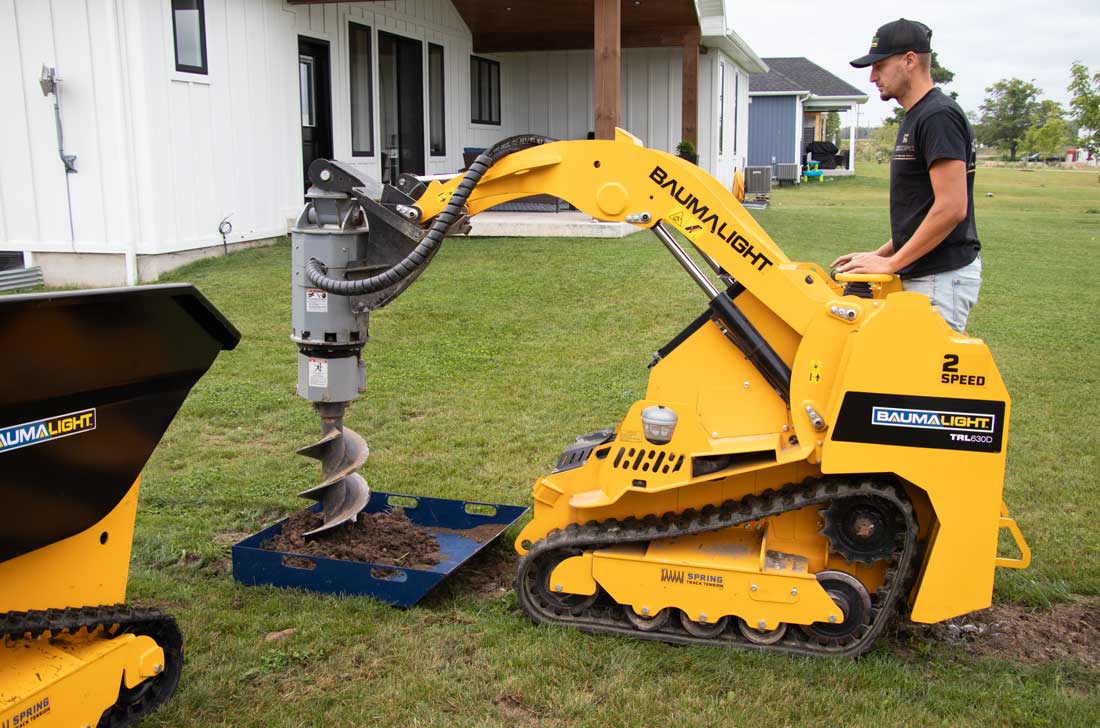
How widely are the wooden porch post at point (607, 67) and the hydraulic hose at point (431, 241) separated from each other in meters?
10.7

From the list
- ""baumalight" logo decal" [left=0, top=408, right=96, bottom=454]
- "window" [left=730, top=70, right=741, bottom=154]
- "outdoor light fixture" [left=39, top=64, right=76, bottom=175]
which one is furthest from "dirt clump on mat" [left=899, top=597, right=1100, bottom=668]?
"window" [left=730, top=70, right=741, bottom=154]

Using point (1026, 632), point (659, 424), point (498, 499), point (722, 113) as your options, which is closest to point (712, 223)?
point (659, 424)

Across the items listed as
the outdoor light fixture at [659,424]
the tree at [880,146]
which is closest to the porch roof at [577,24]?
the outdoor light fixture at [659,424]

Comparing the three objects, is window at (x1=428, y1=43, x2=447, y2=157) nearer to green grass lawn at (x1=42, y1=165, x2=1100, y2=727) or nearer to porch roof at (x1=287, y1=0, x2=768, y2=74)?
porch roof at (x1=287, y1=0, x2=768, y2=74)

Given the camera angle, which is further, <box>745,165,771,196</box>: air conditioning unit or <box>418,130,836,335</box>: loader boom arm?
<box>745,165,771,196</box>: air conditioning unit

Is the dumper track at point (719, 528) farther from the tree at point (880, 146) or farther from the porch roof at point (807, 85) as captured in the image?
the tree at point (880, 146)

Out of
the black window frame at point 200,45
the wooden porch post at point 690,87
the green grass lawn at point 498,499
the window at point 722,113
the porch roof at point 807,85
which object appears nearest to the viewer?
the green grass lawn at point 498,499

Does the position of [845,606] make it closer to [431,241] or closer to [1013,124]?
[431,241]

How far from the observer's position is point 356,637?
435cm

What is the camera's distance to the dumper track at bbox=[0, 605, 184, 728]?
3127mm

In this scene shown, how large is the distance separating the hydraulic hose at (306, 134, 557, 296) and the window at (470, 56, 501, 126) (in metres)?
17.7

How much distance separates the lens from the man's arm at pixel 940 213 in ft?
13.9

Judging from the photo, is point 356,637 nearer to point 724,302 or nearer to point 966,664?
point 724,302

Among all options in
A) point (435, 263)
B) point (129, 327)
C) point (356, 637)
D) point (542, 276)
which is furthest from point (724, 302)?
point (435, 263)
